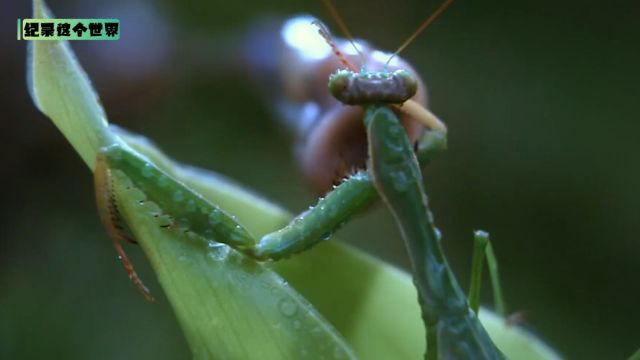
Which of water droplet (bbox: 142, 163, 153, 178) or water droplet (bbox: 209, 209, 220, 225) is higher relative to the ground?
water droplet (bbox: 142, 163, 153, 178)

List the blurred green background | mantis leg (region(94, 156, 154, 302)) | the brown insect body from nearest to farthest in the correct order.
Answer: mantis leg (region(94, 156, 154, 302)) → the brown insect body → the blurred green background

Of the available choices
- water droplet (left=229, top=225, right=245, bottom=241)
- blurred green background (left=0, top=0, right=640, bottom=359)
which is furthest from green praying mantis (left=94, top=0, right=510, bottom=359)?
blurred green background (left=0, top=0, right=640, bottom=359)

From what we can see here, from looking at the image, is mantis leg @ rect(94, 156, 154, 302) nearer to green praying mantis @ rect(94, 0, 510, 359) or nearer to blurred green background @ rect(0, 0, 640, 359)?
green praying mantis @ rect(94, 0, 510, 359)

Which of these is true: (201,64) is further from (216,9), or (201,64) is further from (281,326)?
(281,326)

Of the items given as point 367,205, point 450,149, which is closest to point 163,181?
point 367,205

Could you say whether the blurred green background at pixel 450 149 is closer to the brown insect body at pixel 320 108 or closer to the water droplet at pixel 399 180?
the brown insect body at pixel 320 108

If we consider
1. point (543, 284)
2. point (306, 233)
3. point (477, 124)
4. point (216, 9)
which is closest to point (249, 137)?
point (216, 9)
